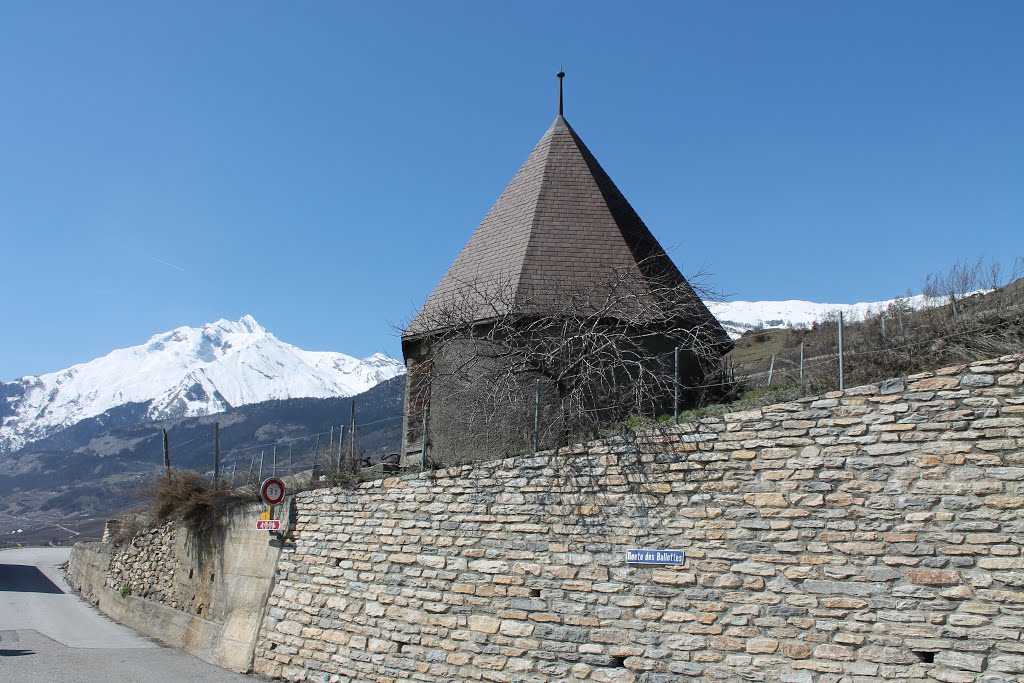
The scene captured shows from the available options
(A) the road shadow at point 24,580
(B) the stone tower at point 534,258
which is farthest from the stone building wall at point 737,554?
(A) the road shadow at point 24,580

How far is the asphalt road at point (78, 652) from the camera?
41.7 feet

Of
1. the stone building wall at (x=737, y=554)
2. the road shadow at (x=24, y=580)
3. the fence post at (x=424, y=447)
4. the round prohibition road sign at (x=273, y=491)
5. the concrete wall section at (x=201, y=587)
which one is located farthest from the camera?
the road shadow at (x=24, y=580)

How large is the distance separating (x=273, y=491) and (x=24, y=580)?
28.3 metres

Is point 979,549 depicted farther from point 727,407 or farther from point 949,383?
point 727,407

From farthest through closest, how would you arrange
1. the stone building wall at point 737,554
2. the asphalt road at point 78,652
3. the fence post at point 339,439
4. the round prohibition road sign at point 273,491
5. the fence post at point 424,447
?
the fence post at point 339,439 → the round prohibition road sign at point 273,491 → the asphalt road at point 78,652 → the fence post at point 424,447 → the stone building wall at point 737,554

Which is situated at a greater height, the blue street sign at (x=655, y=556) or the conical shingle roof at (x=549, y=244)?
the conical shingle roof at (x=549, y=244)

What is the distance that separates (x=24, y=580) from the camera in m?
34.8

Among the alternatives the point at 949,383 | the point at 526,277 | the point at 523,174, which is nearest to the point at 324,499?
the point at 526,277

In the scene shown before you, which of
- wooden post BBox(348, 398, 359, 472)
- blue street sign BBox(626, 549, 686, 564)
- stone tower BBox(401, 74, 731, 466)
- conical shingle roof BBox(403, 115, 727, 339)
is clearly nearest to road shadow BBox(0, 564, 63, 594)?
wooden post BBox(348, 398, 359, 472)

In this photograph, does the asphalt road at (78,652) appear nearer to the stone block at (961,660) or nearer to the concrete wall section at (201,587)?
the concrete wall section at (201,587)

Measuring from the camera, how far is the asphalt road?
12711 millimetres

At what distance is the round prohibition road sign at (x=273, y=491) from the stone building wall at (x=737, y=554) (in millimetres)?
2321

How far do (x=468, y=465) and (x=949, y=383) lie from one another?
18.4 ft

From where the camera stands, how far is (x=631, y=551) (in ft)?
29.8
